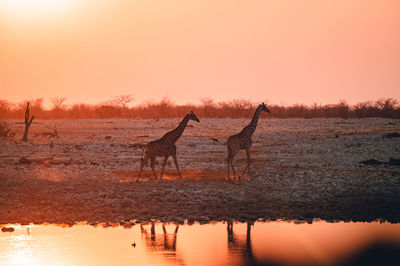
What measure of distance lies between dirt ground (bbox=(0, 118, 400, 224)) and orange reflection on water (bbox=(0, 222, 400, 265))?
733 millimetres

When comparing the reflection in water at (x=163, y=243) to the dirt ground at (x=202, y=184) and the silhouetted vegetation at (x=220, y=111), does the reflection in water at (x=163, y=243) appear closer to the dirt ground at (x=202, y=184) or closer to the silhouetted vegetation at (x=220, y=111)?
the dirt ground at (x=202, y=184)

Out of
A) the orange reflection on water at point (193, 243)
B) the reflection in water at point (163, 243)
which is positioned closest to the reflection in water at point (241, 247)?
the orange reflection on water at point (193, 243)

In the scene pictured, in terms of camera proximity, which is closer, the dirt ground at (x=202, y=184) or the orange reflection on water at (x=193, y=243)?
the orange reflection on water at (x=193, y=243)

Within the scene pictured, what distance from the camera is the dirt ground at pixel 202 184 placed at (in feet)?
→ 48.0

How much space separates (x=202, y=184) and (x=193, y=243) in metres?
5.30

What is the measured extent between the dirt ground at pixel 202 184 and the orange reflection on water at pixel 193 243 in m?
0.73

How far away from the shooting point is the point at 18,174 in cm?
1922

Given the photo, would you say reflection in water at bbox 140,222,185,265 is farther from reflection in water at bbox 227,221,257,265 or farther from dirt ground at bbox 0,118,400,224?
reflection in water at bbox 227,221,257,265

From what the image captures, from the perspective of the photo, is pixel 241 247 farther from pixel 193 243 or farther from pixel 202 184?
pixel 202 184

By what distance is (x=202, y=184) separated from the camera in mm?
17469

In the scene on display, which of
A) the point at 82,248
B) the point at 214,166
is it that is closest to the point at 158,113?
the point at 214,166

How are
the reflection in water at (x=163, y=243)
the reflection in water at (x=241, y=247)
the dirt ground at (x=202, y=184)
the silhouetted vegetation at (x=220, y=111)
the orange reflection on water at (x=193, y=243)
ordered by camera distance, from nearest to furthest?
the orange reflection on water at (x=193, y=243), the reflection in water at (x=241, y=247), the reflection in water at (x=163, y=243), the dirt ground at (x=202, y=184), the silhouetted vegetation at (x=220, y=111)

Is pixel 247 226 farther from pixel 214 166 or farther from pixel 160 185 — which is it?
pixel 214 166

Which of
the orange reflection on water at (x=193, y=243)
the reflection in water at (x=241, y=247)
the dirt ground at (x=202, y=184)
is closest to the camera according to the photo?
the orange reflection on water at (x=193, y=243)
